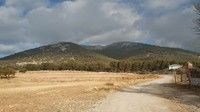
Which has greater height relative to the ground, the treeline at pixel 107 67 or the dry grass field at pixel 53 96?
the treeline at pixel 107 67

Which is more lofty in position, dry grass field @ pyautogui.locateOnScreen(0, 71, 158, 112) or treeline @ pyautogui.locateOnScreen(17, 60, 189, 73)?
treeline @ pyautogui.locateOnScreen(17, 60, 189, 73)

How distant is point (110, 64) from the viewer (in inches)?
7111

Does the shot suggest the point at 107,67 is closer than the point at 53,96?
No

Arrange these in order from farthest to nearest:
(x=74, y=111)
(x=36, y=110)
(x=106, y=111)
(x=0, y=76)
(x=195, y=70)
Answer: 1. (x=0, y=76)
2. (x=195, y=70)
3. (x=36, y=110)
4. (x=74, y=111)
5. (x=106, y=111)

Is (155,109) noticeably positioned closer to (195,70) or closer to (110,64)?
(195,70)

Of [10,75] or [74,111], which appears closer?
[74,111]

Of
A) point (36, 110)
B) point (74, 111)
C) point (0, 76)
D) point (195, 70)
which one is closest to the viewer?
point (74, 111)

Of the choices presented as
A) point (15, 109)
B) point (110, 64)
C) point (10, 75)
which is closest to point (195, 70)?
point (10, 75)

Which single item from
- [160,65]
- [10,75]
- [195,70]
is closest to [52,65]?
[160,65]

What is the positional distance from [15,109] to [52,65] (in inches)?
5572

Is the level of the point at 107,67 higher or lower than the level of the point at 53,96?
higher

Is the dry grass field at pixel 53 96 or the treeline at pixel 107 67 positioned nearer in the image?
the dry grass field at pixel 53 96

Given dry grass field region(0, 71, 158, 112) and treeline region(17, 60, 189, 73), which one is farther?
treeline region(17, 60, 189, 73)

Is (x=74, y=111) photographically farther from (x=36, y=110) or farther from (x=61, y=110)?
(x=36, y=110)
